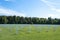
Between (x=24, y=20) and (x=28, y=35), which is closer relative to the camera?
(x=28, y=35)

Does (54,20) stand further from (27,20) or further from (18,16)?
(18,16)

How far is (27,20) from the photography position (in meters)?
86.9

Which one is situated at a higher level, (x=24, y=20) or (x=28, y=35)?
(x=24, y=20)

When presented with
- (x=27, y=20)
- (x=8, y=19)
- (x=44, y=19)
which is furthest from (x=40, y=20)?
Result: (x=8, y=19)

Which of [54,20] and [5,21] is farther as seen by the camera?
[54,20]

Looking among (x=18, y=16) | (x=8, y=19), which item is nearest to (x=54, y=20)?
(x=18, y=16)

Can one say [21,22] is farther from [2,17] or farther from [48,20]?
[48,20]

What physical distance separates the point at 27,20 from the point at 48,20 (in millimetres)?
13642

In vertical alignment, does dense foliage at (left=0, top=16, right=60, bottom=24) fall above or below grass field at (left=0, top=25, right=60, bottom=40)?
above

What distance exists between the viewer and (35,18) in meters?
87.6

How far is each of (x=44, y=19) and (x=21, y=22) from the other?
14.2 meters

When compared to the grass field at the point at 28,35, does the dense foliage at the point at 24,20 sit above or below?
above

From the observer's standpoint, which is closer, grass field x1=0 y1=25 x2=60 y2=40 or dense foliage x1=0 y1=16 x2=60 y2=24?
grass field x1=0 y1=25 x2=60 y2=40

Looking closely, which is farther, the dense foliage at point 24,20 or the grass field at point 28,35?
the dense foliage at point 24,20
